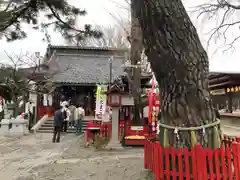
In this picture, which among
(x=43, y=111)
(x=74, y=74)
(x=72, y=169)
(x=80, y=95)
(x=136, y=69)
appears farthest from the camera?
(x=74, y=74)

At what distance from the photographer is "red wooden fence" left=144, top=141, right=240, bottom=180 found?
4.61 metres

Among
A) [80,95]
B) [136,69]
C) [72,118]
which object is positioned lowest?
[72,118]

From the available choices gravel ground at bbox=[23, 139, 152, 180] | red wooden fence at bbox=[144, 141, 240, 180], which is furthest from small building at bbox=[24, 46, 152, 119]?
red wooden fence at bbox=[144, 141, 240, 180]

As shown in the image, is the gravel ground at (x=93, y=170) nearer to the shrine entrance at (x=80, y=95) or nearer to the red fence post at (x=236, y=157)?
the red fence post at (x=236, y=157)

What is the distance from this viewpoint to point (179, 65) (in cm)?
491

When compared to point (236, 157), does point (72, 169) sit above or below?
below

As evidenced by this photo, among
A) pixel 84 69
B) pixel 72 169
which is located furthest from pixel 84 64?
pixel 72 169

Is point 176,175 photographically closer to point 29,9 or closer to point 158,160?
point 158,160

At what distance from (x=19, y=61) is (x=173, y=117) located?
54.8ft

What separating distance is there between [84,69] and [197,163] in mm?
23986

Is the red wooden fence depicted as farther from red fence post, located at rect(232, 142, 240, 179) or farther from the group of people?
the group of people

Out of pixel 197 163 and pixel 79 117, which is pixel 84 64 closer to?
pixel 79 117

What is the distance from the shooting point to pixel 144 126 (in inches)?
473

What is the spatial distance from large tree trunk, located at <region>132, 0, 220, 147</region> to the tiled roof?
19539 millimetres
